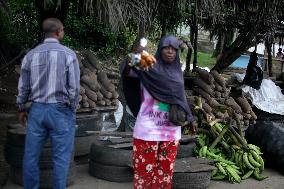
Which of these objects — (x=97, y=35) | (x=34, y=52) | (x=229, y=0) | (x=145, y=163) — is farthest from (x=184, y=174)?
(x=97, y=35)

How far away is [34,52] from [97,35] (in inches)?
484

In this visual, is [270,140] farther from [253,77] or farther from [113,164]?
[113,164]

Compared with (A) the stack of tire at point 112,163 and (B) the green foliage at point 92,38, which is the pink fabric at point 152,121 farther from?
(B) the green foliage at point 92,38

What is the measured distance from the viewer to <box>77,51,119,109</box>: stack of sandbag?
6.75 metres

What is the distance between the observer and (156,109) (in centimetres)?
448

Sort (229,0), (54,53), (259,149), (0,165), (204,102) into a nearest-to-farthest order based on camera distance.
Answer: (54,53), (0,165), (259,149), (204,102), (229,0)

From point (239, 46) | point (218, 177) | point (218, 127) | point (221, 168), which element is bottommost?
point (218, 177)

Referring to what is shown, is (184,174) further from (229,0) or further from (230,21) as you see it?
(230,21)

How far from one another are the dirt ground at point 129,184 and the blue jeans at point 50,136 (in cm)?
110

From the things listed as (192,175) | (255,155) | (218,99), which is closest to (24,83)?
(192,175)

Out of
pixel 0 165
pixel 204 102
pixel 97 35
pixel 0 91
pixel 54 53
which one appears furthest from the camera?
pixel 97 35

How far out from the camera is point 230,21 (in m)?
11.7

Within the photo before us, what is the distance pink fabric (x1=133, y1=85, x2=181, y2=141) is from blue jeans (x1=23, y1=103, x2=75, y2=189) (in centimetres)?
70

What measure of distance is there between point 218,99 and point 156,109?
411cm
